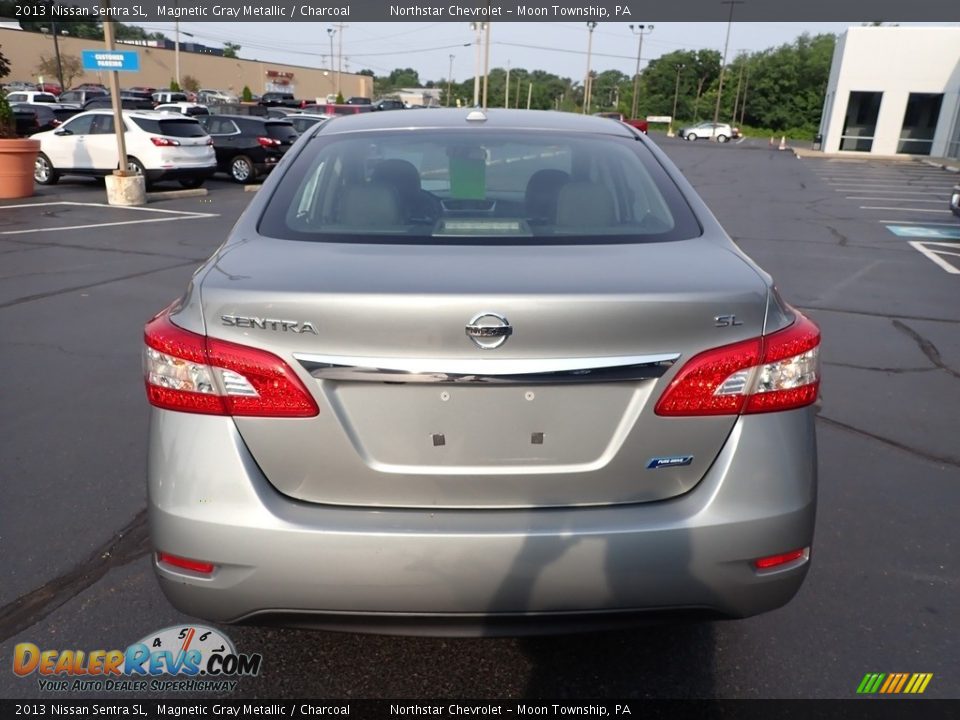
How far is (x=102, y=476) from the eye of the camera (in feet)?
12.5

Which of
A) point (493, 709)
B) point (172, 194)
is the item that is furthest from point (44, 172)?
point (493, 709)

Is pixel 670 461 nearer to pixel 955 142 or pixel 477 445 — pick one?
pixel 477 445

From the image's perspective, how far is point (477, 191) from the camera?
3062mm

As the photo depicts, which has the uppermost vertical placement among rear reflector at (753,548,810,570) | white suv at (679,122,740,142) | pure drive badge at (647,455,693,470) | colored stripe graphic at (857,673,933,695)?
pure drive badge at (647,455,693,470)

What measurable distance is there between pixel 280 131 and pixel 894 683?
19.1 metres

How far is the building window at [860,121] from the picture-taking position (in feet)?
125

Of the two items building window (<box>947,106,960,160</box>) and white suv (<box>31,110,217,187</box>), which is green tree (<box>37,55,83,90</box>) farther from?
building window (<box>947,106,960,160</box>)

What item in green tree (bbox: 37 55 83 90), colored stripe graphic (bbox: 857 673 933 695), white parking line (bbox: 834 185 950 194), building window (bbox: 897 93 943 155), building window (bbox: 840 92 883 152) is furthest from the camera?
green tree (bbox: 37 55 83 90)

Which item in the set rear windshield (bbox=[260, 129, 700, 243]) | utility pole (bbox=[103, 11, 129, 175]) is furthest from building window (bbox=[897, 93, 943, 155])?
rear windshield (bbox=[260, 129, 700, 243])

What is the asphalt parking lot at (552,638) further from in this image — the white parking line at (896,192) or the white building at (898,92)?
the white building at (898,92)

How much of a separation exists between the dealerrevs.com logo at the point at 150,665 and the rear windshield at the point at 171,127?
15.3 metres

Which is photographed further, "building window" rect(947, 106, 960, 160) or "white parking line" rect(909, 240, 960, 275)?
"building window" rect(947, 106, 960, 160)

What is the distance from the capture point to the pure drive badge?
1976 millimetres

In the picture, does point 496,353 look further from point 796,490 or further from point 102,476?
point 102,476
